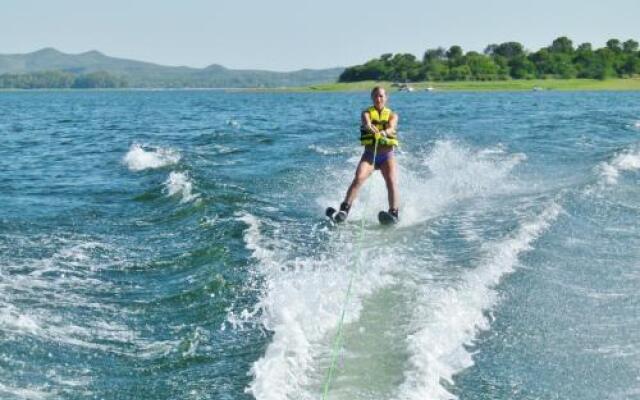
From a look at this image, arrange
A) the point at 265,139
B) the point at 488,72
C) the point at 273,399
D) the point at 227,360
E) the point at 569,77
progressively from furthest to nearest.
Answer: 1. the point at 488,72
2. the point at 569,77
3. the point at 265,139
4. the point at 227,360
5. the point at 273,399

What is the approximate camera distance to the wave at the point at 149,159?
16.7 meters

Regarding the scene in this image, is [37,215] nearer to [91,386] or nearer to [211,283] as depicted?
[211,283]

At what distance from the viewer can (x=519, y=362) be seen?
17.8ft

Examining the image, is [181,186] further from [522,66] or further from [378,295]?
[522,66]

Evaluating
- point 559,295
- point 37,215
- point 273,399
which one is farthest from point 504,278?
point 37,215

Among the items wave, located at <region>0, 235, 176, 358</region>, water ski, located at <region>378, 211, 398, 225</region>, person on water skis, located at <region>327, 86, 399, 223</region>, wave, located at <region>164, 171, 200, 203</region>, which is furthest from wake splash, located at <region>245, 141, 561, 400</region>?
wave, located at <region>164, 171, 200, 203</region>

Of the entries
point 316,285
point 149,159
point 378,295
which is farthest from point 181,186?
point 378,295

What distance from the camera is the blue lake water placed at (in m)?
5.19

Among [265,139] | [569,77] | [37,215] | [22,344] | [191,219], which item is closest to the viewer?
[22,344]

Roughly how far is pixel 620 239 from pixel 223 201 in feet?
18.5

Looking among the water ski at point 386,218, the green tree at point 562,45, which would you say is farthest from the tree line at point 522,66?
the water ski at point 386,218

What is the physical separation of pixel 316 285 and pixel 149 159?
36.4 feet

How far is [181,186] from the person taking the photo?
513 inches

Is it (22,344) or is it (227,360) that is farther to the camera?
(22,344)
